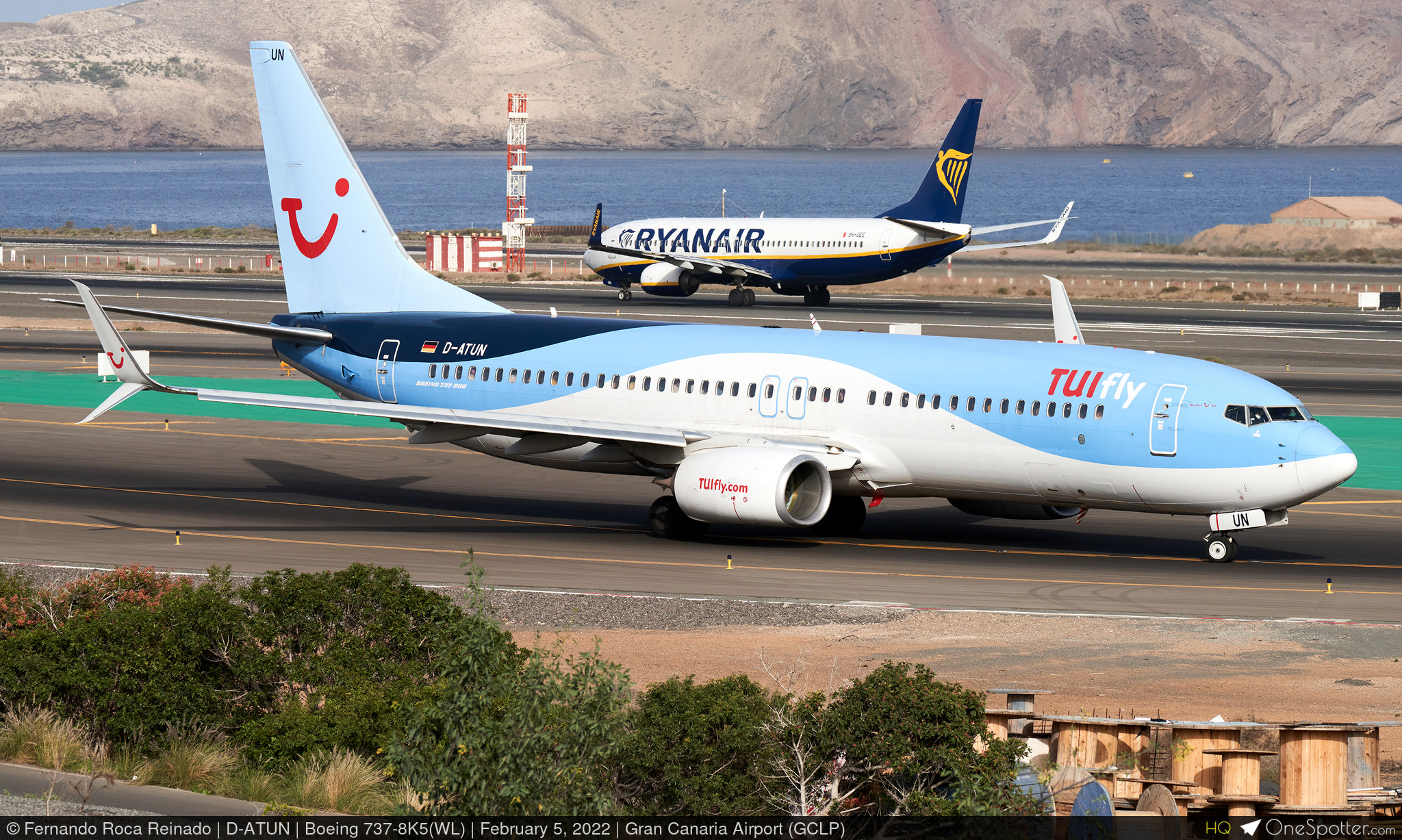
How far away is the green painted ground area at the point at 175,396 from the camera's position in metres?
53.1

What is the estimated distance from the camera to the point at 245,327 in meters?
36.1

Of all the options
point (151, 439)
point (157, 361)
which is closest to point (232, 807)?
point (151, 439)

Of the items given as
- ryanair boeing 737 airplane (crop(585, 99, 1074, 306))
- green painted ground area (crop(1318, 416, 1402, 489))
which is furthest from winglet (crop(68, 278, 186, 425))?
ryanair boeing 737 airplane (crop(585, 99, 1074, 306))

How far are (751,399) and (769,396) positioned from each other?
40 cm

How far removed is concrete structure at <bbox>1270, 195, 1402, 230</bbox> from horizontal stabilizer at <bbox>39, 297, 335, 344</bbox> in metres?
137

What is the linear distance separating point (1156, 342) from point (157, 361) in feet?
142

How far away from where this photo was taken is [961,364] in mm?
33844

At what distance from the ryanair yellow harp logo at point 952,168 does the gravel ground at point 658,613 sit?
5962cm

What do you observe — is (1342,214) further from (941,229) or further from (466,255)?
(941,229)

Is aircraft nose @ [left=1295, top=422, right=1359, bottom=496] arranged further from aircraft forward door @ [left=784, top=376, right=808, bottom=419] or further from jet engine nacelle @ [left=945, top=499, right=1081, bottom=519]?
aircraft forward door @ [left=784, top=376, right=808, bottom=419]

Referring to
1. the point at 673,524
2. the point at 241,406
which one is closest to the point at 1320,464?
the point at 673,524

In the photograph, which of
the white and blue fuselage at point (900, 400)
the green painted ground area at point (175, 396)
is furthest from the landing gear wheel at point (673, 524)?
the green painted ground area at point (175, 396)

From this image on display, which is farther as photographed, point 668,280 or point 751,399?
point 668,280

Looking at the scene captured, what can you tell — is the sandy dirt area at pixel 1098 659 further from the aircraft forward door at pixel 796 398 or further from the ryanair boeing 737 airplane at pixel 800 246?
the ryanair boeing 737 airplane at pixel 800 246
